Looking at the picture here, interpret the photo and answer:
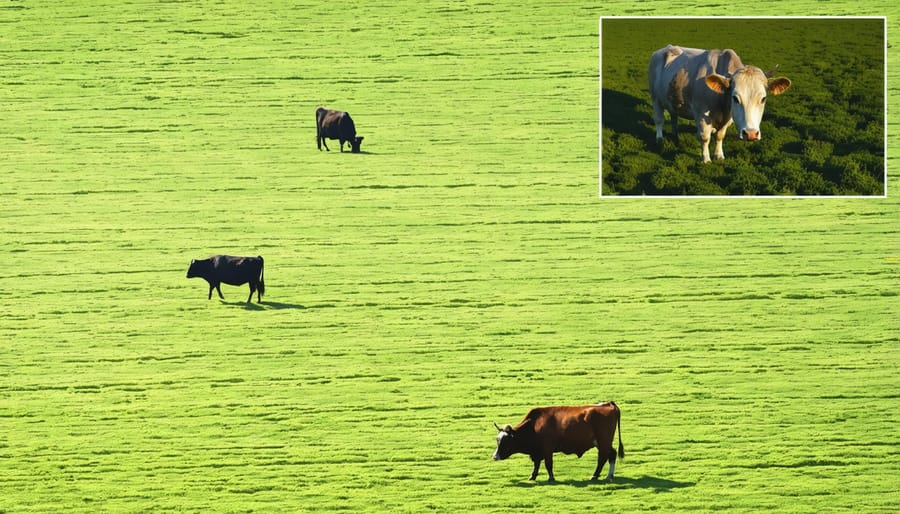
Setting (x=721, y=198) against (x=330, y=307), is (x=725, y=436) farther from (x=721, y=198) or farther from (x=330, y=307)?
(x=330, y=307)

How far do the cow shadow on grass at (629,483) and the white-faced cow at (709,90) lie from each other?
5.89 ft

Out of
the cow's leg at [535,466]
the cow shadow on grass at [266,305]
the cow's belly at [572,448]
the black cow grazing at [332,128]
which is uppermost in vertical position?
the black cow grazing at [332,128]

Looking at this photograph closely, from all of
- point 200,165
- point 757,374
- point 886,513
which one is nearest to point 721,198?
point 757,374

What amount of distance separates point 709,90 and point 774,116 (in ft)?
1.32

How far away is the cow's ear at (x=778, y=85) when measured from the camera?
7.00 metres

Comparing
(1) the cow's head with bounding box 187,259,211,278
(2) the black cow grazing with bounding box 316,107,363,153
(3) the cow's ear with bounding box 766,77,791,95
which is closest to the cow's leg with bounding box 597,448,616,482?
(3) the cow's ear with bounding box 766,77,791,95

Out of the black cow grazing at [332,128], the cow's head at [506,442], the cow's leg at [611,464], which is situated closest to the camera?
the cow's head at [506,442]

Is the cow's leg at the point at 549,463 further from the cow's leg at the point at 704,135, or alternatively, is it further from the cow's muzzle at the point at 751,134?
the cow's muzzle at the point at 751,134

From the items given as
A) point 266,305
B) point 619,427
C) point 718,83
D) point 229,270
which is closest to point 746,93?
point 718,83

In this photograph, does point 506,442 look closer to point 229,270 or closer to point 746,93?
point 229,270

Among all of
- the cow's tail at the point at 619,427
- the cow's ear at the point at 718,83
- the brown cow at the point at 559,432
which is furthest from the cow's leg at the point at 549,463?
the cow's ear at the point at 718,83

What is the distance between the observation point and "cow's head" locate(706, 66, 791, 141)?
695 cm

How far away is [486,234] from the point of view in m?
7.15

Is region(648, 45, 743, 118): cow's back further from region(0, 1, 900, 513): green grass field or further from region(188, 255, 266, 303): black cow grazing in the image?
region(188, 255, 266, 303): black cow grazing
